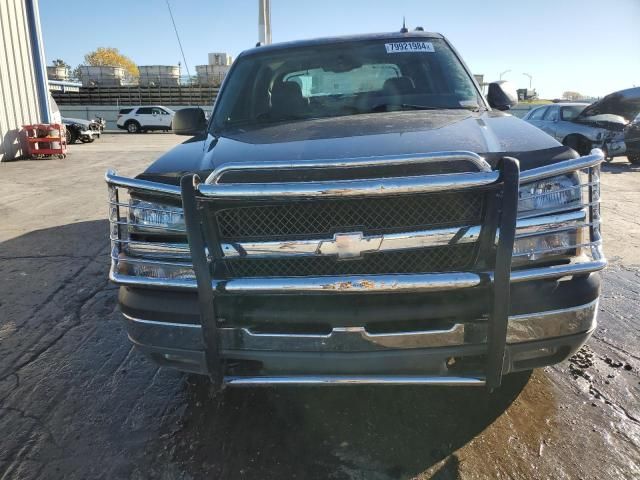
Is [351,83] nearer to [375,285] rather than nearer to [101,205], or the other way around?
[375,285]

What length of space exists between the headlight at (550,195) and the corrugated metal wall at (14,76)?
49.9 ft

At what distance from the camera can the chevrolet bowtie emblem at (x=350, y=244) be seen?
6.30ft

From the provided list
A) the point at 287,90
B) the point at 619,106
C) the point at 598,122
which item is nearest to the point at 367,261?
the point at 287,90

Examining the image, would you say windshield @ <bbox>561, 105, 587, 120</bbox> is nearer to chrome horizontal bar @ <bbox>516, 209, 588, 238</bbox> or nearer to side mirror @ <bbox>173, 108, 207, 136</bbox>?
side mirror @ <bbox>173, 108, 207, 136</bbox>

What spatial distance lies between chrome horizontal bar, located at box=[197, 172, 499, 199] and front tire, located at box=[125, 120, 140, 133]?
35332mm

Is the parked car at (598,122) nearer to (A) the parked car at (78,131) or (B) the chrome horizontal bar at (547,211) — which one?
(B) the chrome horizontal bar at (547,211)

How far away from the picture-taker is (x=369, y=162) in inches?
73.9

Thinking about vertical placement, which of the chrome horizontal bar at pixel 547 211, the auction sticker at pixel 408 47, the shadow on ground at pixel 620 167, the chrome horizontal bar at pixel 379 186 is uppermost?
the auction sticker at pixel 408 47

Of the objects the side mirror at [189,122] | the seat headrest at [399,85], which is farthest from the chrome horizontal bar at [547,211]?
the side mirror at [189,122]

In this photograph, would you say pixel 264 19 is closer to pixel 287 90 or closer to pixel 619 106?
pixel 619 106

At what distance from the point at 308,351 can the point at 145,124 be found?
35090 mm

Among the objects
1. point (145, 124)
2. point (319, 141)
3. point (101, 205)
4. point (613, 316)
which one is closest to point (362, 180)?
point (319, 141)

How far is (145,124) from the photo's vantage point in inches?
1340

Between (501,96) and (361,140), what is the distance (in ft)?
6.01
